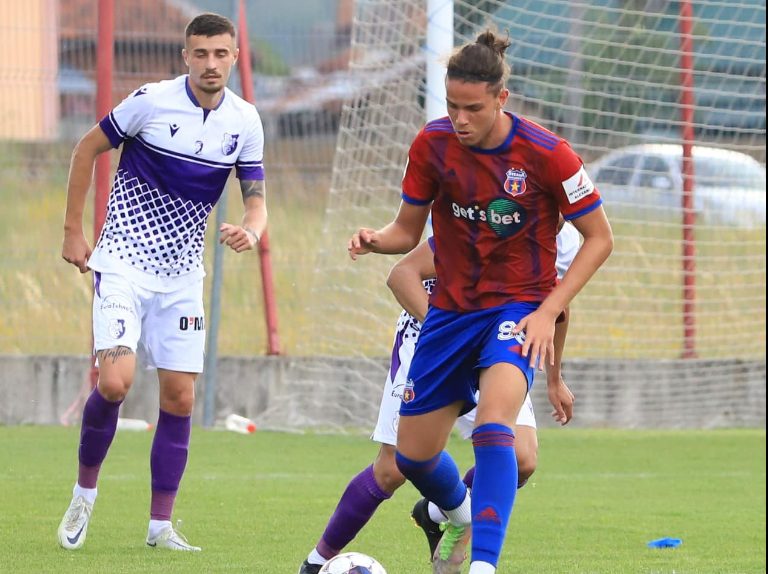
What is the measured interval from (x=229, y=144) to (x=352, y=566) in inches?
84.2

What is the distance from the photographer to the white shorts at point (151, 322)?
5.46 m

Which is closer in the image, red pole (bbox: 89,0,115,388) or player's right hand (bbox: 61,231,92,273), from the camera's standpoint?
player's right hand (bbox: 61,231,92,273)

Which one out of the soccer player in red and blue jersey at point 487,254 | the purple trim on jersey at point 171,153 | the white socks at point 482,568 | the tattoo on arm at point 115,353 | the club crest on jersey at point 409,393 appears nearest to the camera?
the white socks at point 482,568

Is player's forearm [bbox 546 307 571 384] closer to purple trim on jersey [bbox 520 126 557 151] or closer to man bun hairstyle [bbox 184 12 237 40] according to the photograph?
purple trim on jersey [bbox 520 126 557 151]

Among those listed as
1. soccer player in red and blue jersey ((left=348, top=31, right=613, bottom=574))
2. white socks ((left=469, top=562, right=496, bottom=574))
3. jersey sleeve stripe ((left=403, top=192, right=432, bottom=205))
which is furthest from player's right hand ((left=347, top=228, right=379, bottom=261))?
white socks ((left=469, top=562, right=496, bottom=574))

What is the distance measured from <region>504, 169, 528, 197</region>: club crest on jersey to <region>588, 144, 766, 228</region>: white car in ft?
21.7

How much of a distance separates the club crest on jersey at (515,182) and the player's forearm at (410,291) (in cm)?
78

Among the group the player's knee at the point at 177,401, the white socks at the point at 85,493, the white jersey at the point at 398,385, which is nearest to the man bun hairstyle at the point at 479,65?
the white jersey at the point at 398,385

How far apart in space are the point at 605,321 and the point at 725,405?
1.27 metres

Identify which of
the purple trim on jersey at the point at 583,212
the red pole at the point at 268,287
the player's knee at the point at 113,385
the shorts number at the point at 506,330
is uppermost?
the purple trim on jersey at the point at 583,212

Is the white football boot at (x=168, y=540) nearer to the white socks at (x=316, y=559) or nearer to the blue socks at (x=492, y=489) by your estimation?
the white socks at (x=316, y=559)

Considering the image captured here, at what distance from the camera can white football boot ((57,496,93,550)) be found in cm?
537

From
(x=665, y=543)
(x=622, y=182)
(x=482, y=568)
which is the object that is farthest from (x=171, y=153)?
(x=622, y=182)

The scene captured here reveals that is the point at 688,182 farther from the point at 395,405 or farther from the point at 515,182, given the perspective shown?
the point at 515,182
